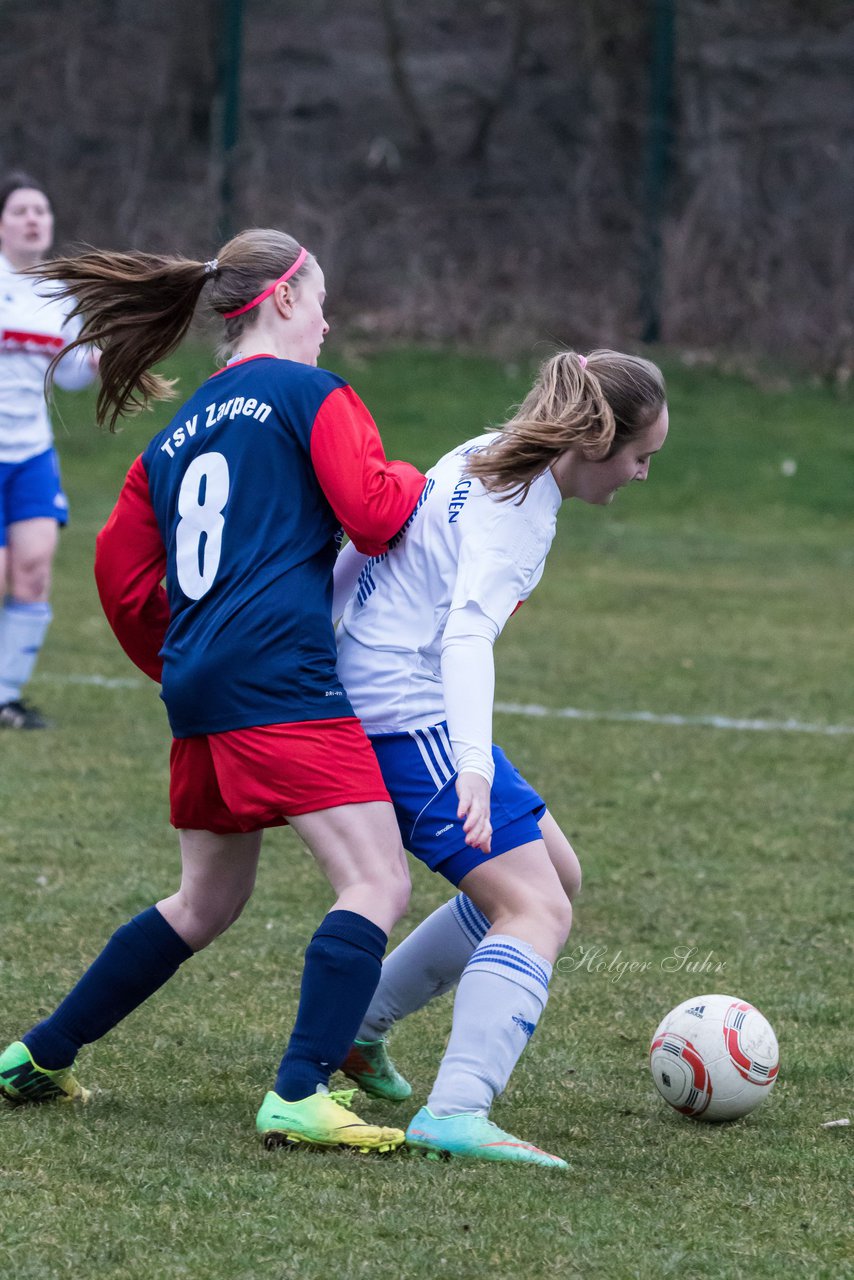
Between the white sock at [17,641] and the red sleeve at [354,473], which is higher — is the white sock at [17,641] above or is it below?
below

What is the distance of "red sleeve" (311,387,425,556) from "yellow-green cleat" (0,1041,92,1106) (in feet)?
3.61

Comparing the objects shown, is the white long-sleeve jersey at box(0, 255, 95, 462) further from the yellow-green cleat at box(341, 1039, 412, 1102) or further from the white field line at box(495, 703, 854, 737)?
the yellow-green cleat at box(341, 1039, 412, 1102)

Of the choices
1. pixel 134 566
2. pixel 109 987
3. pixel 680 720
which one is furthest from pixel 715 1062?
pixel 680 720

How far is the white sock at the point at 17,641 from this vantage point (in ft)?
23.1

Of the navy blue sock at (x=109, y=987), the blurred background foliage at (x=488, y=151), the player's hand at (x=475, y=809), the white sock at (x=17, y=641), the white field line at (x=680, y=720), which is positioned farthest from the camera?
the blurred background foliage at (x=488, y=151)

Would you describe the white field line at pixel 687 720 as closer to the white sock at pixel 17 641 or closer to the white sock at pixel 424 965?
the white sock at pixel 17 641

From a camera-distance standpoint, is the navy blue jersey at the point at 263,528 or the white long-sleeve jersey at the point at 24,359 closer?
the navy blue jersey at the point at 263,528

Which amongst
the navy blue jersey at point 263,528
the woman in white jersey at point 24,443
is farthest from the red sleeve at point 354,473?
the woman in white jersey at point 24,443

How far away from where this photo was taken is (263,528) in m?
3.11

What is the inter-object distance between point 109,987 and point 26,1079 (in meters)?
0.22

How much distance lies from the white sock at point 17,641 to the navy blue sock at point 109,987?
390cm

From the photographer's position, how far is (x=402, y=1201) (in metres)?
2.79

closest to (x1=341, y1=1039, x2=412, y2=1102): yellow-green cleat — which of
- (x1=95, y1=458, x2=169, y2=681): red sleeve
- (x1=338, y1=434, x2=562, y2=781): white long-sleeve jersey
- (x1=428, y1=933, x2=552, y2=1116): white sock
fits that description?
(x1=428, y1=933, x2=552, y2=1116): white sock

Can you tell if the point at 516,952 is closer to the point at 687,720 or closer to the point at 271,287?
the point at 271,287
